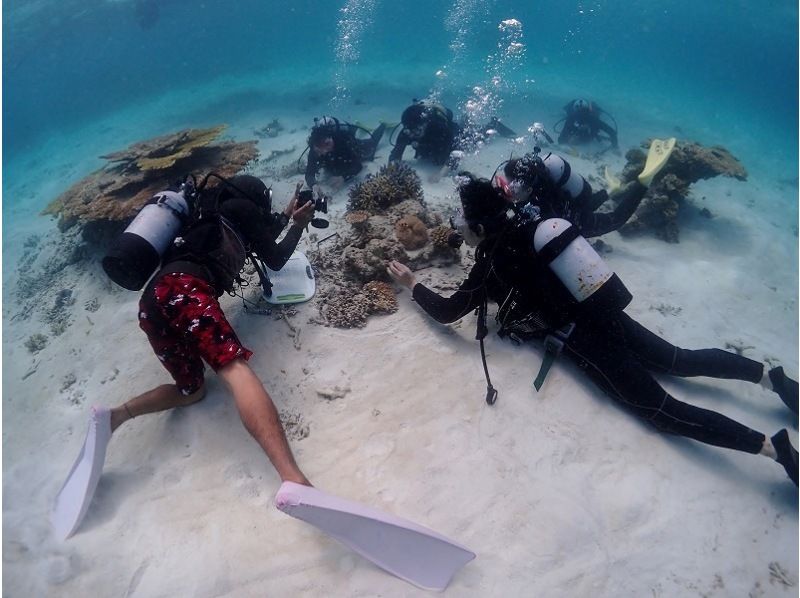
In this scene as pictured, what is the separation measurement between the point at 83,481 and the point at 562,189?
680 cm

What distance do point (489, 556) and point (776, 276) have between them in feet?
31.1

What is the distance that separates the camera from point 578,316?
13.8ft

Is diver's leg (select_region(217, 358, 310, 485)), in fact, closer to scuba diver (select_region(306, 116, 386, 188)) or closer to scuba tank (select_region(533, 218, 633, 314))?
scuba tank (select_region(533, 218, 633, 314))

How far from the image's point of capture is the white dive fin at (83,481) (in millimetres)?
3555

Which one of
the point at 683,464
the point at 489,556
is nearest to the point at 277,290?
the point at 489,556

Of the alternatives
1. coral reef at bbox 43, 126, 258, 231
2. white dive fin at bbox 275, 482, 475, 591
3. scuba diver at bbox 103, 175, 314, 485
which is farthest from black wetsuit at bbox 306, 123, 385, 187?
white dive fin at bbox 275, 482, 475, 591

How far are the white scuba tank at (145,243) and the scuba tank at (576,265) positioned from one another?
11.4 ft

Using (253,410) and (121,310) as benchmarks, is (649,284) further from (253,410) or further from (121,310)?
(121,310)

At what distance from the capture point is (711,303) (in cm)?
723

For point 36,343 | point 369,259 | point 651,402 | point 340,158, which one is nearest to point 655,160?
point 651,402

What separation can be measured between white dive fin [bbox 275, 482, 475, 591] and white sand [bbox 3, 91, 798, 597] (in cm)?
15

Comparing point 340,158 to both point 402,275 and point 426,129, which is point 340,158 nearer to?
point 426,129

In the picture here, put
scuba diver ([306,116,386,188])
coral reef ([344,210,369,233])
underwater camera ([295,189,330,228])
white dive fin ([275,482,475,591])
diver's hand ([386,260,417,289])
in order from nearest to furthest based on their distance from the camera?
1. white dive fin ([275,482,475,591])
2. underwater camera ([295,189,330,228])
3. diver's hand ([386,260,417,289])
4. coral reef ([344,210,369,233])
5. scuba diver ([306,116,386,188])

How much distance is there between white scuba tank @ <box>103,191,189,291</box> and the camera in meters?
3.62
